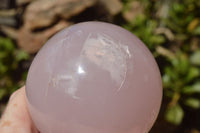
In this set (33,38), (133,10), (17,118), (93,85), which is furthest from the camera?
(133,10)

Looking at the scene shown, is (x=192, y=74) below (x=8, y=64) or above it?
above

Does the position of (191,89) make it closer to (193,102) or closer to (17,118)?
(193,102)

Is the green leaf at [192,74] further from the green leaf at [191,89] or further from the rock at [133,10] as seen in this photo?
the rock at [133,10]

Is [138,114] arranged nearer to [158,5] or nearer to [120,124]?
[120,124]

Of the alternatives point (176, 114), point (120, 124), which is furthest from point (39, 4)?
point (120, 124)

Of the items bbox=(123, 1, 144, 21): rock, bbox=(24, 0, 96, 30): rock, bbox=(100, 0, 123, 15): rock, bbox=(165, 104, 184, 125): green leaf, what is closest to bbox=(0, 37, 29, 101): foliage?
bbox=(24, 0, 96, 30): rock

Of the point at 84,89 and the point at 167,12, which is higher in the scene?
the point at 84,89

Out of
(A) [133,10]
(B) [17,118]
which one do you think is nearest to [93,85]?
(B) [17,118]
